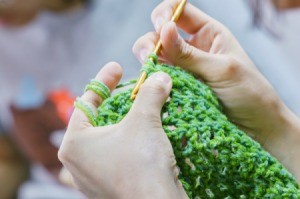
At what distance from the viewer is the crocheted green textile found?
2.15ft

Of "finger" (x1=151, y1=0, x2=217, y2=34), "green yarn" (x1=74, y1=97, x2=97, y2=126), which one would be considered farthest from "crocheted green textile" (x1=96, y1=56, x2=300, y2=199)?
"finger" (x1=151, y1=0, x2=217, y2=34)

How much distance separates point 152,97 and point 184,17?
0.23 m

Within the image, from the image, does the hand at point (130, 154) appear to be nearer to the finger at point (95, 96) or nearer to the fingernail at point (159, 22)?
the finger at point (95, 96)

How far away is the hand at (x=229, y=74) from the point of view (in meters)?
0.76

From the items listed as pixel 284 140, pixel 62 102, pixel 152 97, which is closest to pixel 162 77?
pixel 152 97

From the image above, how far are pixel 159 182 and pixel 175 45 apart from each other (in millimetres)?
210

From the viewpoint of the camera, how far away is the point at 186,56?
0.75m

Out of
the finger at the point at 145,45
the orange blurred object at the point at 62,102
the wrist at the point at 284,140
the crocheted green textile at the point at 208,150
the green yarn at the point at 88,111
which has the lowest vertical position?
the orange blurred object at the point at 62,102

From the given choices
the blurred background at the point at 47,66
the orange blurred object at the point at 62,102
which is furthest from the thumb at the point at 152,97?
the orange blurred object at the point at 62,102

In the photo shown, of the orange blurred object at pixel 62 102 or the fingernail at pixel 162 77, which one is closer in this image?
the fingernail at pixel 162 77

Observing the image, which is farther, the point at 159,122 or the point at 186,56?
the point at 186,56

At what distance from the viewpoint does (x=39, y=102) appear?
1.74 meters

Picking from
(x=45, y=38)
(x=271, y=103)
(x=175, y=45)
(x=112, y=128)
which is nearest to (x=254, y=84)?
(x=271, y=103)

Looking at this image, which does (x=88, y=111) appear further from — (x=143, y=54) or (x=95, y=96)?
(x=143, y=54)
